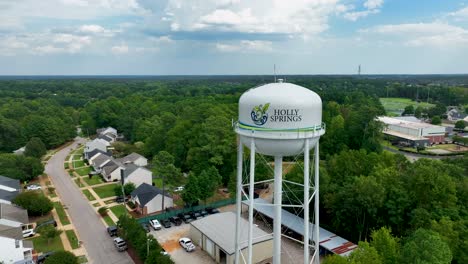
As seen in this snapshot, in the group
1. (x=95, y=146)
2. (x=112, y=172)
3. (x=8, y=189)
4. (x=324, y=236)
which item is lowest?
(x=324, y=236)

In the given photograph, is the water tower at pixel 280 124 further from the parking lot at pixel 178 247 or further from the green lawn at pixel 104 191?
the green lawn at pixel 104 191

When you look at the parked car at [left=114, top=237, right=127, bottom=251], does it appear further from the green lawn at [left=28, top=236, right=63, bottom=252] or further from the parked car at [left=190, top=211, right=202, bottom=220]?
the parked car at [left=190, top=211, right=202, bottom=220]

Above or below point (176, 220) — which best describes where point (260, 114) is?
above

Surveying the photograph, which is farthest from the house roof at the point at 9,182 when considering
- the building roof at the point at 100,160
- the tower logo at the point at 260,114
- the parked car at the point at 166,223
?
the tower logo at the point at 260,114

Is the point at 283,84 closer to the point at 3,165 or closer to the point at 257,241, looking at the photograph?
the point at 257,241

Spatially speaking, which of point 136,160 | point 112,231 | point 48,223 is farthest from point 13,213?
point 136,160

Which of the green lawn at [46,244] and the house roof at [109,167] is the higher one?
the house roof at [109,167]

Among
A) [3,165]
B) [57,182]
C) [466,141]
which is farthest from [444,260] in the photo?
[466,141]

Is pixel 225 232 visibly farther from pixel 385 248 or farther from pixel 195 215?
pixel 385 248
